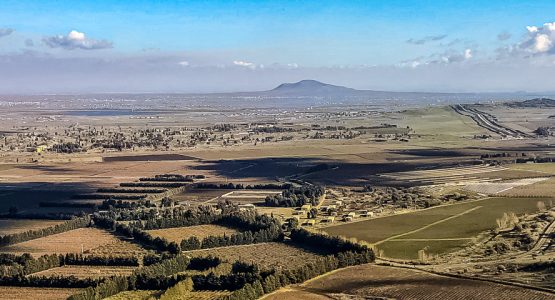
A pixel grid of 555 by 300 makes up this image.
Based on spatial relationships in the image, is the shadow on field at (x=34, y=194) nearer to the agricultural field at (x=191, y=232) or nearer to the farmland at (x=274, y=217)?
the farmland at (x=274, y=217)

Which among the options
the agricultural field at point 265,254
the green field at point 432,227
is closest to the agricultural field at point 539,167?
the green field at point 432,227

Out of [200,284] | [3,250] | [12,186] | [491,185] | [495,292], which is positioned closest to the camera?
[495,292]

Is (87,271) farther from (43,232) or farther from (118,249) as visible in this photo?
(43,232)

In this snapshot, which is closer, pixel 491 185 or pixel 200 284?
pixel 200 284

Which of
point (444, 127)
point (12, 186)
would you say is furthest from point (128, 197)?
point (444, 127)

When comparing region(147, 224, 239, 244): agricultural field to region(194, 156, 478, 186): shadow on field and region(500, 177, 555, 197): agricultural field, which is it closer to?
region(194, 156, 478, 186): shadow on field

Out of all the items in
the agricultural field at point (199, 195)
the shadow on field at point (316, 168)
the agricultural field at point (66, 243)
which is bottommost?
the agricultural field at point (66, 243)

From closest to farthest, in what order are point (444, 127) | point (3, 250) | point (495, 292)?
point (495, 292), point (3, 250), point (444, 127)

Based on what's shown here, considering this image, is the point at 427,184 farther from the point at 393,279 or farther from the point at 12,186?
the point at 12,186
